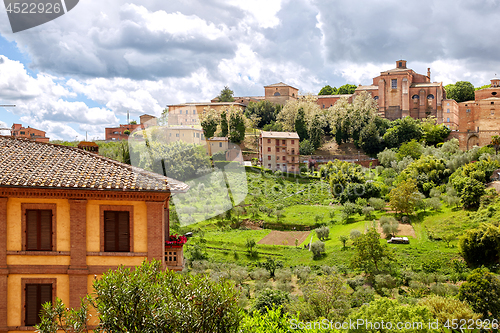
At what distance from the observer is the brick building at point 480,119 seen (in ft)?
194

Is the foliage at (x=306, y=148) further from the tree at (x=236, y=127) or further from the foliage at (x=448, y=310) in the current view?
the foliage at (x=448, y=310)

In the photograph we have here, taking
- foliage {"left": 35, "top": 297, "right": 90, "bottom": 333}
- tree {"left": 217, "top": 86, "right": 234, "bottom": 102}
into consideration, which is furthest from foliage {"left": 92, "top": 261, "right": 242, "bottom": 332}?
tree {"left": 217, "top": 86, "right": 234, "bottom": 102}

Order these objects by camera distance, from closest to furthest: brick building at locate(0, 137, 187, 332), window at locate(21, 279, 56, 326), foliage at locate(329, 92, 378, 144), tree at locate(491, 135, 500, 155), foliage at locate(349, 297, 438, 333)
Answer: brick building at locate(0, 137, 187, 332) < window at locate(21, 279, 56, 326) < foliage at locate(349, 297, 438, 333) < tree at locate(491, 135, 500, 155) < foliage at locate(329, 92, 378, 144)

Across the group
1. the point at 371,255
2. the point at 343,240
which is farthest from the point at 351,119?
the point at 371,255

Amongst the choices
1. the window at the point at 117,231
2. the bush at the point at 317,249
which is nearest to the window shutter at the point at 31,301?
the window at the point at 117,231

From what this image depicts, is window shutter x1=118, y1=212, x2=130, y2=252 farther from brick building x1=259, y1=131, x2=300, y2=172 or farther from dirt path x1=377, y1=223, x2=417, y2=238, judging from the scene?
brick building x1=259, y1=131, x2=300, y2=172

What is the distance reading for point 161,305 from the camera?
23.6ft

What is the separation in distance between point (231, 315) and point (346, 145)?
196 feet

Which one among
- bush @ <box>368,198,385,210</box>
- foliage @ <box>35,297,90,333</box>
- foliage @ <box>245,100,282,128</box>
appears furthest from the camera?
foliage @ <box>245,100,282,128</box>

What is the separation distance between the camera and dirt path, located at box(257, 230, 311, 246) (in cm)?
3763

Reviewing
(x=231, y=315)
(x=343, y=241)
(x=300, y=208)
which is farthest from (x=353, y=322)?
(x=300, y=208)

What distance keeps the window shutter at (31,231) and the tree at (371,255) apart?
24130 mm

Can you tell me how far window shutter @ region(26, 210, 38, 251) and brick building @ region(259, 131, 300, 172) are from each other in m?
47.2

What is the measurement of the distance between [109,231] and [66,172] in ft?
6.21
